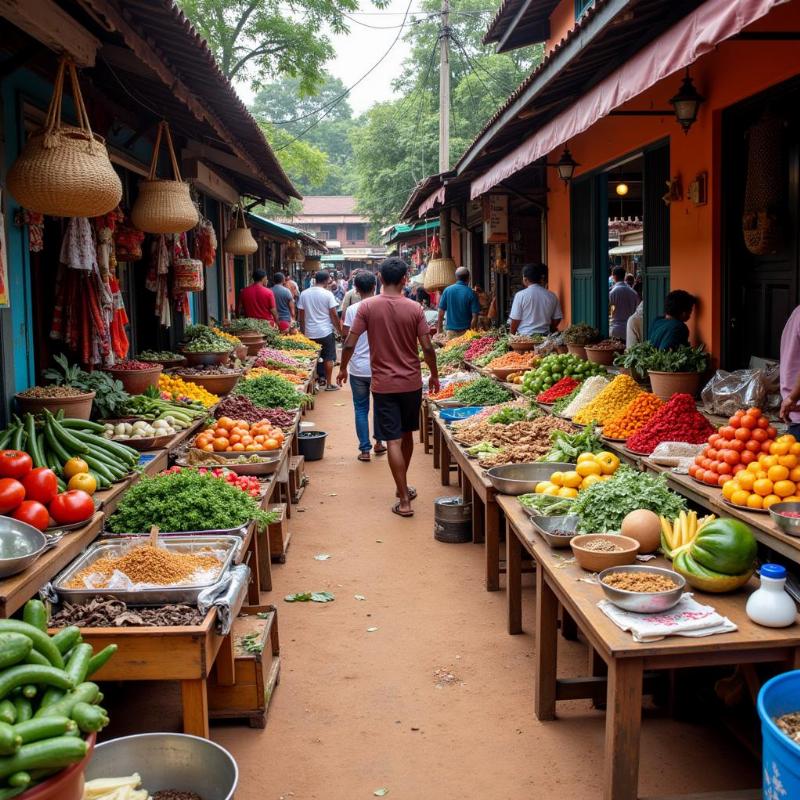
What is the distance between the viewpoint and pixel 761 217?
630 centimetres

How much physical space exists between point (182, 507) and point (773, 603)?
3149 millimetres

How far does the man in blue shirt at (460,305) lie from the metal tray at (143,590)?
10816 millimetres

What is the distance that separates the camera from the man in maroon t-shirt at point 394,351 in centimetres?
816

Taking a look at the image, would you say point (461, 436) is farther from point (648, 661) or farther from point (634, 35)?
point (648, 661)

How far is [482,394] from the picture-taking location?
31.8ft

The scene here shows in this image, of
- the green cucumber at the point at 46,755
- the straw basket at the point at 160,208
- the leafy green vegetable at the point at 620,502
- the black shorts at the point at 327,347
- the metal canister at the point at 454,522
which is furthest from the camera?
the black shorts at the point at 327,347

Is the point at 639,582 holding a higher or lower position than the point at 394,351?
lower

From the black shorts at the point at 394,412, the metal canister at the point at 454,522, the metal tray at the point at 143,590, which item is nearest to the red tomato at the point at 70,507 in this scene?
the metal tray at the point at 143,590

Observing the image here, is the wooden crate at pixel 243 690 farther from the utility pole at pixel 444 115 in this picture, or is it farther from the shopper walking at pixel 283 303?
the utility pole at pixel 444 115

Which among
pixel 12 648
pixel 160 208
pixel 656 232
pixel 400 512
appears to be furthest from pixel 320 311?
pixel 12 648

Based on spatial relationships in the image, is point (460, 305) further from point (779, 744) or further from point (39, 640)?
point (779, 744)

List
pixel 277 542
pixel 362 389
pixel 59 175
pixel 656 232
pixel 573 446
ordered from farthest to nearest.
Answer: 1. pixel 362 389
2. pixel 656 232
3. pixel 277 542
4. pixel 573 446
5. pixel 59 175

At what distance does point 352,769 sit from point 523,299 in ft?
29.3

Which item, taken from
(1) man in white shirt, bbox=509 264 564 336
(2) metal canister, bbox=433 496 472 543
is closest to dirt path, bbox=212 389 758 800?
(2) metal canister, bbox=433 496 472 543
